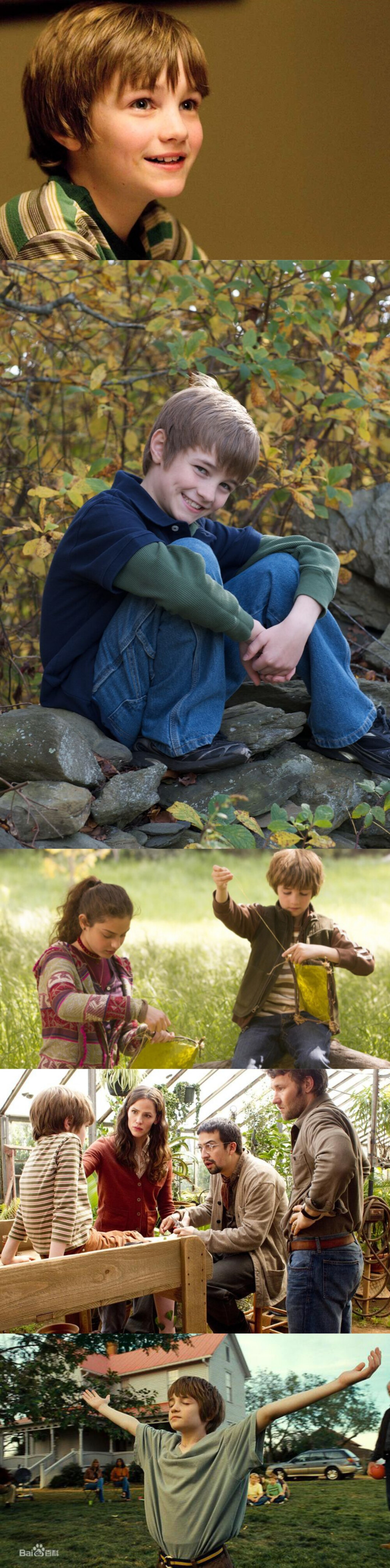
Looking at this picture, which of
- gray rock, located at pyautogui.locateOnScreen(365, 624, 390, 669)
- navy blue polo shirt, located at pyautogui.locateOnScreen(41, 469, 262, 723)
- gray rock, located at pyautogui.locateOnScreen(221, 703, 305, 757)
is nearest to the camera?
navy blue polo shirt, located at pyautogui.locateOnScreen(41, 469, 262, 723)

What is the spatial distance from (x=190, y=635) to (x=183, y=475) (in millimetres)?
323

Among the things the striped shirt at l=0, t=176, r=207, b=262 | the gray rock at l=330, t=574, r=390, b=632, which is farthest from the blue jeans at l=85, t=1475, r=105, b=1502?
the striped shirt at l=0, t=176, r=207, b=262

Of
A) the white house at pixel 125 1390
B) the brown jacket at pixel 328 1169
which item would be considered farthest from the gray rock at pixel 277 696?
the white house at pixel 125 1390

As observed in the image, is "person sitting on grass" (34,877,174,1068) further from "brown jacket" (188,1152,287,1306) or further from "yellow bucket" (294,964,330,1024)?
"brown jacket" (188,1152,287,1306)

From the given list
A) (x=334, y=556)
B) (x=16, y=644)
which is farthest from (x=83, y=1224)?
(x=334, y=556)

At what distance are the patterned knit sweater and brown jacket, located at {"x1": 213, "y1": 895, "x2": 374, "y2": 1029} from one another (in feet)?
0.73

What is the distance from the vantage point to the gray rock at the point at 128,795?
2.53 metres

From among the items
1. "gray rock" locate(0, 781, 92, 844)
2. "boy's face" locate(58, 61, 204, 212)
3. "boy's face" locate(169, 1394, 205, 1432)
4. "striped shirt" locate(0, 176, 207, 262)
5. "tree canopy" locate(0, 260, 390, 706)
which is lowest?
"boy's face" locate(169, 1394, 205, 1432)

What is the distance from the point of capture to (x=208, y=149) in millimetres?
3090

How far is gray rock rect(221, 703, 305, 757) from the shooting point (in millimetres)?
2619

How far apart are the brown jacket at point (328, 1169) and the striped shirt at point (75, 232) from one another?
189 cm

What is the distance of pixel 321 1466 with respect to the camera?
109 inches

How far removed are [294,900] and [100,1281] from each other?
85cm

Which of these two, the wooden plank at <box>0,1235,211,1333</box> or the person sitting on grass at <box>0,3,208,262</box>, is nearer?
the wooden plank at <box>0,1235,211,1333</box>
